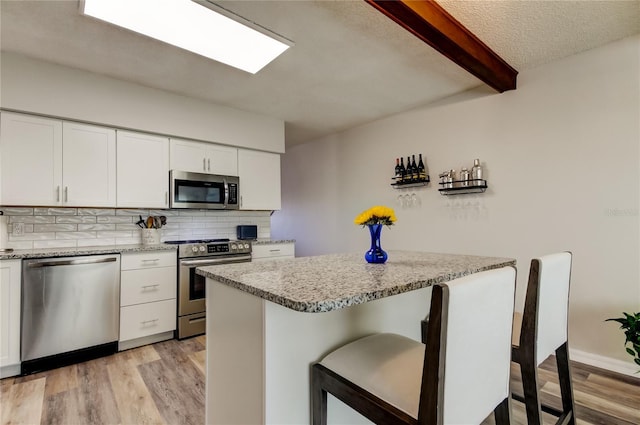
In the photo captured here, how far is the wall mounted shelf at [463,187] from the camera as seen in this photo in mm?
2955

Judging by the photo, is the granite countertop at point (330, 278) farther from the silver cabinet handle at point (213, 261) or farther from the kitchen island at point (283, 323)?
the silver cabinet handle at point (213, 261)

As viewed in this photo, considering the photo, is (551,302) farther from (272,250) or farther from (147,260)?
(147,260)

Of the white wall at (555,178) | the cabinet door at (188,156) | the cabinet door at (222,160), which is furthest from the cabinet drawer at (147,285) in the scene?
the white wall at (555,178)

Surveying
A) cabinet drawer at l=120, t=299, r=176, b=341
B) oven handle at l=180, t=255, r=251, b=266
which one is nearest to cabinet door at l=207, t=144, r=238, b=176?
oven handle at l=180, t=255, r=251, b=266

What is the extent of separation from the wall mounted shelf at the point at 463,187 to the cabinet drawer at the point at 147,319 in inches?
113

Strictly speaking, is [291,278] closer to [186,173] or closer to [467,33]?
[467,33]

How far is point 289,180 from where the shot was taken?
5.59m

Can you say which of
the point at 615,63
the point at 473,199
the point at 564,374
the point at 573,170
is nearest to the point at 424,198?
the point at 473,199

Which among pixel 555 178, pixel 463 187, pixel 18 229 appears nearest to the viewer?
pixel 555 178

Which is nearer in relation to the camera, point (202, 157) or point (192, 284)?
point (192, 284)

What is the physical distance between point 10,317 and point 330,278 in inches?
100

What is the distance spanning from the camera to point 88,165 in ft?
9.20

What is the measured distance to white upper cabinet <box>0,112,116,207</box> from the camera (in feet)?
8.13


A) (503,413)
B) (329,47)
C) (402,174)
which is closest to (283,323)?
(503,413)
